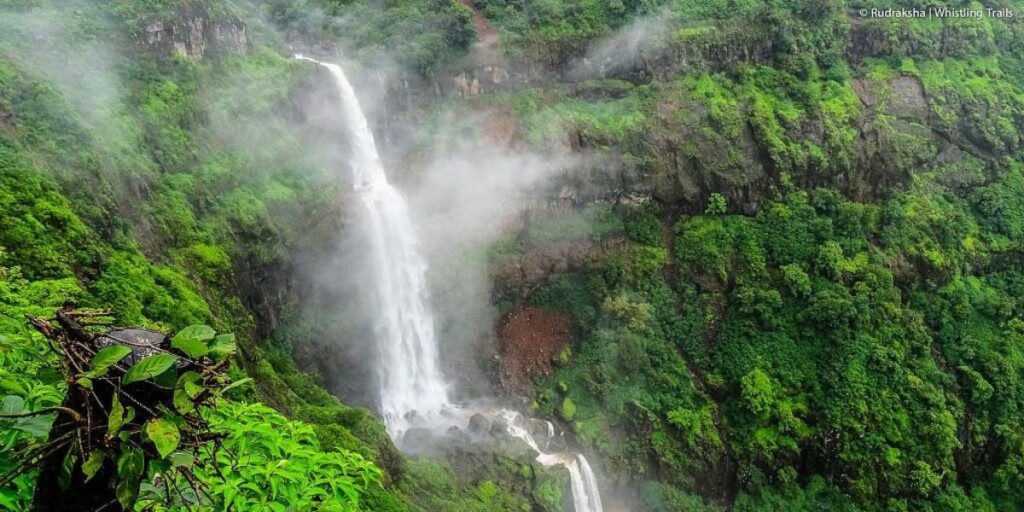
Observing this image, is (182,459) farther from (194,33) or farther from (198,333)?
(194,33)

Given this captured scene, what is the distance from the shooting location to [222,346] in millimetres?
2416

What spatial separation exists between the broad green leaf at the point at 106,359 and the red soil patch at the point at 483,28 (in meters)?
23.5

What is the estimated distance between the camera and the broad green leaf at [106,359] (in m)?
2.03

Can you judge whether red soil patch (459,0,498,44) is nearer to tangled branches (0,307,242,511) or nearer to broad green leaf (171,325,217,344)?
broad green leaf (171,325,217,344)

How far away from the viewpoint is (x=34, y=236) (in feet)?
25.9

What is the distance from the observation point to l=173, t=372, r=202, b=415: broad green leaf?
2.17m

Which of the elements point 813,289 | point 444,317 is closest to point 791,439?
point 813,289

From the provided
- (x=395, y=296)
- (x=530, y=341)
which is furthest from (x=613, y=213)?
(x=395, y=296)

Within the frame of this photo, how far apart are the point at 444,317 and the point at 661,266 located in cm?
786

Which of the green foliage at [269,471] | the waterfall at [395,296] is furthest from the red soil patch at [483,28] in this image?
the green foliage at [269,471]

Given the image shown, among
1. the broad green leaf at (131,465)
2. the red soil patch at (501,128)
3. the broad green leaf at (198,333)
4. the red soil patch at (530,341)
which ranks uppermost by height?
the broad green leaf at (198,333)

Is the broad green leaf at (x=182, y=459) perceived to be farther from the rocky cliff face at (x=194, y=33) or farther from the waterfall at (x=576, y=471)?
the rocky cliff face at (x=194, y=33)

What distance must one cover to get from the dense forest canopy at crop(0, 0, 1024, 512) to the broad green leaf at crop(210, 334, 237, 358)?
305 inches

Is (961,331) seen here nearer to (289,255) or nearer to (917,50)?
(917,50)
